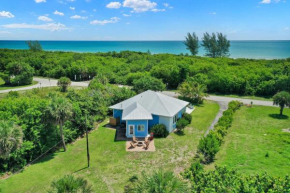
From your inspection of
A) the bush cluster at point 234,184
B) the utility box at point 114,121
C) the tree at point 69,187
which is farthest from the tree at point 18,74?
the bush cluster at point 234,184

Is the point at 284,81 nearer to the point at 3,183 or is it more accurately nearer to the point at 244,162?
the point at 244,162

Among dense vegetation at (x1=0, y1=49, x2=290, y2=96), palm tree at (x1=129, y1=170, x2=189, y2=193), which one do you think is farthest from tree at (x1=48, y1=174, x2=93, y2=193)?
dense vegetation at (x1=0, y1=49, x2=290, y2=96)

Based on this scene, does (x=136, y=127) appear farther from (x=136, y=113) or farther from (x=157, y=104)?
(x=157, y=104)

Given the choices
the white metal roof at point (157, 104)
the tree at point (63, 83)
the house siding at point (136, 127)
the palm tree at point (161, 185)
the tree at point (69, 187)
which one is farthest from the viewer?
the tree at point (63, 83)

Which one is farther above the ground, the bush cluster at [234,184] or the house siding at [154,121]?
the bush cluster at [234,184]

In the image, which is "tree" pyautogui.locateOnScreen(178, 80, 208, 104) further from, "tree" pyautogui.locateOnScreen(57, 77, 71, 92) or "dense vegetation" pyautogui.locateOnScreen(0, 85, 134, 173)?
"tree" pyautogui.locateOnScreen(57, 77, 71, 92)

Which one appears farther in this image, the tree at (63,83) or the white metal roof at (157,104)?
the tree at (63,83)

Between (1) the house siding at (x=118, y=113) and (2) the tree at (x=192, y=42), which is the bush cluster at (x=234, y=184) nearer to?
(1) the house siding at (x=118, y=113)
